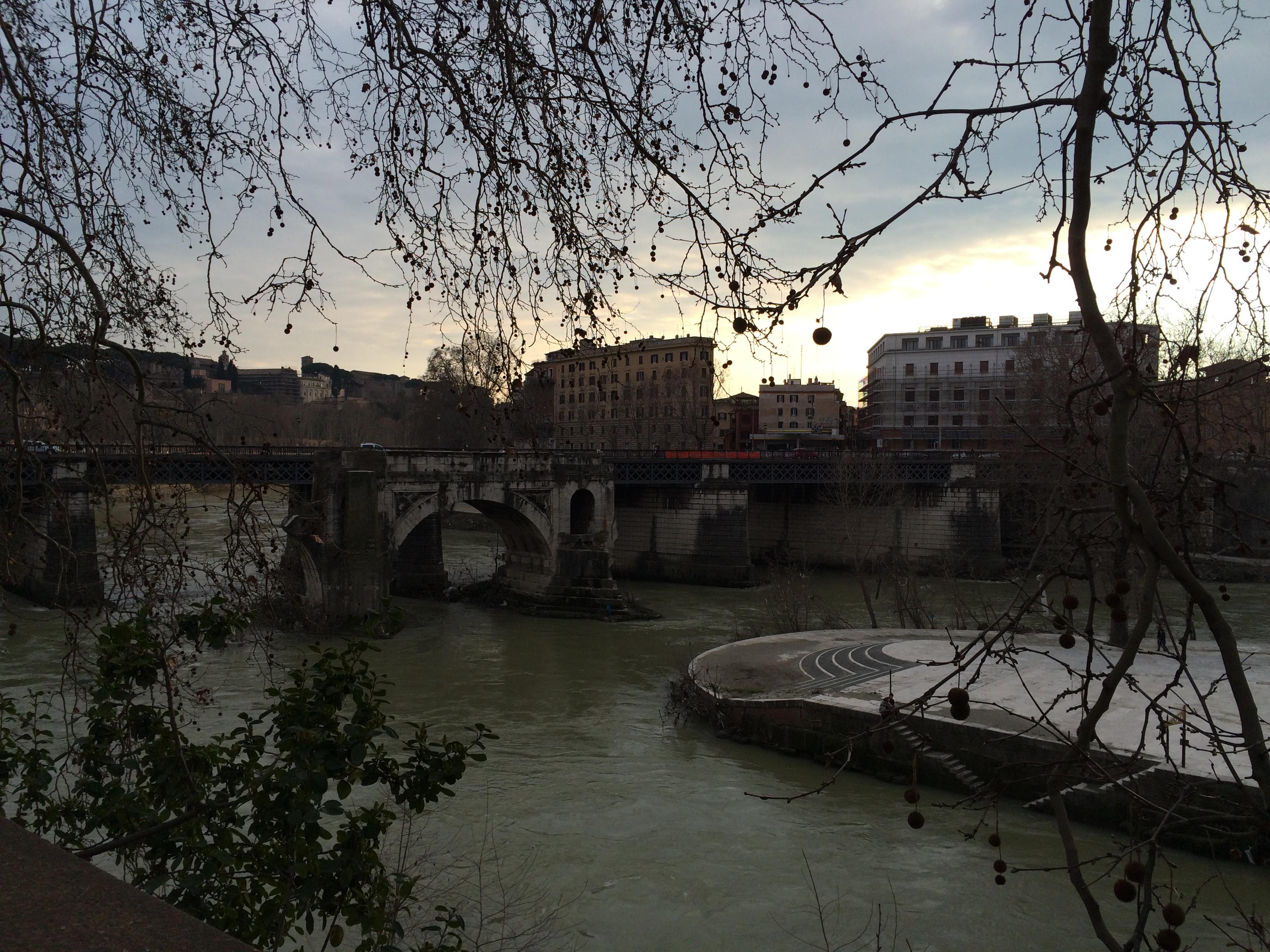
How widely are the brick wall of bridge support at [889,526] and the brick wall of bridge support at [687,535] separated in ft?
9.97

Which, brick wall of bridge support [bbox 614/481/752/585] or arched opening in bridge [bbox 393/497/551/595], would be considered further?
brick wall of bridge support [bbox 614/481/752/585]

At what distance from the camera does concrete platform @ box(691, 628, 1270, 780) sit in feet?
39.3

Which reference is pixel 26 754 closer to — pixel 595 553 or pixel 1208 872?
pixel 1208 872

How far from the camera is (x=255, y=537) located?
3.84 metres

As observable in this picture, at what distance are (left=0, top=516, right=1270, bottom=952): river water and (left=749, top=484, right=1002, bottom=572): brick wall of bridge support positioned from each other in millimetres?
19492

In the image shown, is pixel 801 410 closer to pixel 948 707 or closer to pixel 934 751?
pixel 948 707

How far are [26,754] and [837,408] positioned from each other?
64753 mm

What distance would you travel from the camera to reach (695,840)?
35.2 feet

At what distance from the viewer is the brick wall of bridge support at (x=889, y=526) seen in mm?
35094

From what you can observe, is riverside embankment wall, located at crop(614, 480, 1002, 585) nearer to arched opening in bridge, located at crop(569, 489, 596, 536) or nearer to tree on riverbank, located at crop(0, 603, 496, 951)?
arched opening in bridge, located at crop(569, 489, 596, 536)

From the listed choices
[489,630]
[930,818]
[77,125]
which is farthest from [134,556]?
[489,630]

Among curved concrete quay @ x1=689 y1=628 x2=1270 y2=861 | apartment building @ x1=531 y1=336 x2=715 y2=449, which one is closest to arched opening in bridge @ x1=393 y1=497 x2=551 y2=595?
apartment building @ x1=531 y1=336 x2=715 y2=449

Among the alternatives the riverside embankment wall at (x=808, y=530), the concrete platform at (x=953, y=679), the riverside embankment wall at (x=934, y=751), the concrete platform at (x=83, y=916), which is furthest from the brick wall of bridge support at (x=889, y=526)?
the concrete platform at (x=83, y=916)

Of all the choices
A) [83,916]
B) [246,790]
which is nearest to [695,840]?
[246,790]
